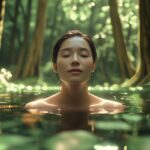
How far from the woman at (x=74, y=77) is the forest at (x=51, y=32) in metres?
9.41

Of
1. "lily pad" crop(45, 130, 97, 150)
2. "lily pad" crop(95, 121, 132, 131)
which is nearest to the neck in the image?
"lily pad" crop(95, 121, 132, 131)

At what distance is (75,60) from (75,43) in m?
0.22

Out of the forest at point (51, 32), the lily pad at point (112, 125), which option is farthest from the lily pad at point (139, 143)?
the forest at point (51, 32)

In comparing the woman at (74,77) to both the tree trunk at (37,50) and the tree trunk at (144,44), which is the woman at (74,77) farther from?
the tree trunk at (37,50)

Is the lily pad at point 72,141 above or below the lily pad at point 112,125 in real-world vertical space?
above

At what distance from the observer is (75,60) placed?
2.96 metres

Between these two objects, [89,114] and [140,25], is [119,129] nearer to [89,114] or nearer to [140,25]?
[89,114]

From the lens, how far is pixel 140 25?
928 cm

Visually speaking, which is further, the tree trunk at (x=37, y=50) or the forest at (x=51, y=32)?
the forest at (x=51, y=32)

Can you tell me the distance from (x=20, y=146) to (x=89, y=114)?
133 cm

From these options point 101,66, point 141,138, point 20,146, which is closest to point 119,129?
point 141,138

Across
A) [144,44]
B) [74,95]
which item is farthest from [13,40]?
[74,95]

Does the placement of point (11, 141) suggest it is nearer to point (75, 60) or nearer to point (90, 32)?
point (75, 60)

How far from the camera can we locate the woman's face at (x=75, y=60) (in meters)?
2.98
